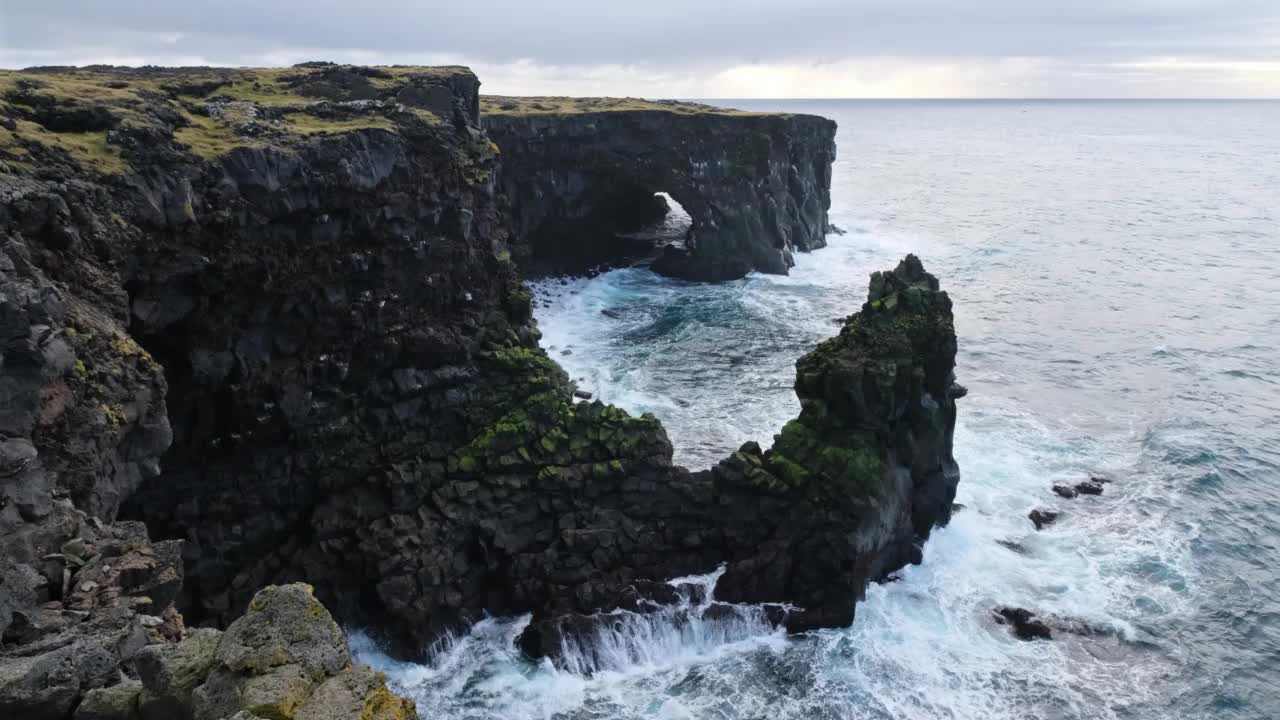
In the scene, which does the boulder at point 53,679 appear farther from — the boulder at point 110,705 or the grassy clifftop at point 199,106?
the grassy clifftop at point 199,106

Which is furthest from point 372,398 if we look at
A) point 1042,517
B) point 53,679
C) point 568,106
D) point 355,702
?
point 568,106

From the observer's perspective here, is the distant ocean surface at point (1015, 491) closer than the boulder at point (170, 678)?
No

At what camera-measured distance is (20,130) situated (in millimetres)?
27734

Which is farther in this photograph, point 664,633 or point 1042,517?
point 1042,517

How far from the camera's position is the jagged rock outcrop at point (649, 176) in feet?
242

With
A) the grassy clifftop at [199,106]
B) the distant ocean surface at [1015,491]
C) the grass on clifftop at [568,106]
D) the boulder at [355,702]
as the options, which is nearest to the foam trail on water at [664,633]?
the distant ocean surface at [1015,491]

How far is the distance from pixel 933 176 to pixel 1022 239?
242ft

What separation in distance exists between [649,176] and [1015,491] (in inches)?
1726

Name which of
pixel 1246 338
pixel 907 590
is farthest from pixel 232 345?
pixel 1246 338

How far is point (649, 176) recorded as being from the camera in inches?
3076

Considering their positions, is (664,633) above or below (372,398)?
below

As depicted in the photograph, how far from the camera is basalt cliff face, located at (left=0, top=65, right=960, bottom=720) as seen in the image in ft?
93.4

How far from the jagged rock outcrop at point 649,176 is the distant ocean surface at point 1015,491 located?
13.3ft

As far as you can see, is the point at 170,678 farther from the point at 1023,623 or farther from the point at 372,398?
the point at 1023,623
